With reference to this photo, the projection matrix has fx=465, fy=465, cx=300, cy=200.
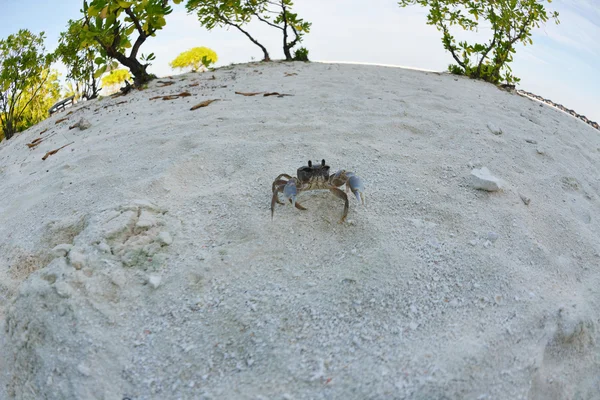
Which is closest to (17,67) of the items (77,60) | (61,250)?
(77,60)

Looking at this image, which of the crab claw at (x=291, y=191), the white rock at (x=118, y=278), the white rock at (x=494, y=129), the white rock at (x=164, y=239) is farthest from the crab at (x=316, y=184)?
the white rock at (x=494, y=129)

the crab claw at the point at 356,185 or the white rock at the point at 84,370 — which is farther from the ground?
the crab claw at the point at 356,185

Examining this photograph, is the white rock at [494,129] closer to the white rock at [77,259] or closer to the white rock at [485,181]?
the white rock at [485,181]

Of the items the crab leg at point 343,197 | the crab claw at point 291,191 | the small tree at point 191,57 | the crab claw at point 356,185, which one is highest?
the small tree at point 191,57

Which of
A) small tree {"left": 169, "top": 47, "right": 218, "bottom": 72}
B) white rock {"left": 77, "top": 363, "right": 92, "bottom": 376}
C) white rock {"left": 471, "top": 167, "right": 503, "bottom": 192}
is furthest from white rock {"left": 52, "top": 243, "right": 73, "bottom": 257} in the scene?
small tree {"left": 169, "top": 47, "right": 218, "bottom": 72}

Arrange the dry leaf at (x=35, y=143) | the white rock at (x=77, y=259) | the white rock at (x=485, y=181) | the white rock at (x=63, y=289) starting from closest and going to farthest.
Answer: the white rock at (x=63, y=289) < the white rock at (x=77, y=259) < the white rock at (x=485, y=181) < the dry leaf at (x=35, y=143)

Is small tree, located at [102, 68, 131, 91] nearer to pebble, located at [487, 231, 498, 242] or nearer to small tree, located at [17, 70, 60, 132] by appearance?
small tree, located at [17, 70, 60, 132]

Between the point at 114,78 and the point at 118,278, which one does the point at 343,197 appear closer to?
the point at 118,278
